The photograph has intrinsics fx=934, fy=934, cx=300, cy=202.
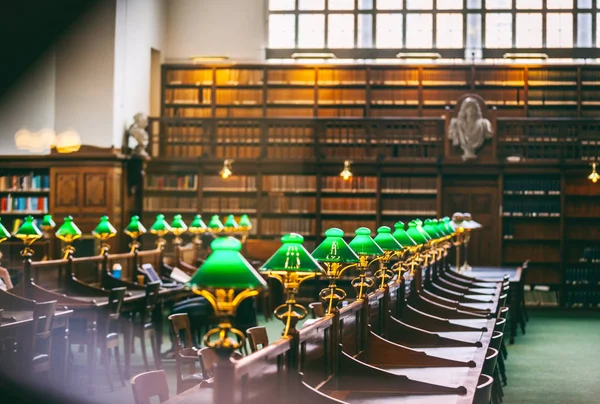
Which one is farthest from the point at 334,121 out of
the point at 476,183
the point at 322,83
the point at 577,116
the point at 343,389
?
the point at 343,389

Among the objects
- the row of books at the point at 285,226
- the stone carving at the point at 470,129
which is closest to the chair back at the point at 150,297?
the row of books at the point at 285,226

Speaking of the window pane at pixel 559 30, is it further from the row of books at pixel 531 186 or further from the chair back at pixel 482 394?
the chair back at pixel 482 394

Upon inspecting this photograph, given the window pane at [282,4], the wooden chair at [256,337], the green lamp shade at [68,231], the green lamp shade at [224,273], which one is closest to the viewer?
the green lamp shade at [224,273]

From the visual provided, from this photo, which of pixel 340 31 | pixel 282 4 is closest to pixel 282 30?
pixel 282 4

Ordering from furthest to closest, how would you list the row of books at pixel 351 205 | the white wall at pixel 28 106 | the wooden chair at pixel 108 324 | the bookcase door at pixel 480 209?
the row of books at pixel 351 205 < the bookcase door at pixel 480 209 < the white wall at pixel 28 106 < the wooden chair at pixel 108 324

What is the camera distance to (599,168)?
14.8 meters

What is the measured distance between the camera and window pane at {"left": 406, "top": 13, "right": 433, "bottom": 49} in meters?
17.0

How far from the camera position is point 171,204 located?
51.0 ft

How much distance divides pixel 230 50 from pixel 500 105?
497 centimetres

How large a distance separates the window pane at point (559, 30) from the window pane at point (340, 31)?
3538mm

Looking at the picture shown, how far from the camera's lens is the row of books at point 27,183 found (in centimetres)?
1464

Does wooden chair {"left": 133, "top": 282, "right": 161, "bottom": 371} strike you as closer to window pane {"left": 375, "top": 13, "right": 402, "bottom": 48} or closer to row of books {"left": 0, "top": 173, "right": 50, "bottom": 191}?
row of books {"left": 0, "top": 173, "right": 50, "bottom": 191}

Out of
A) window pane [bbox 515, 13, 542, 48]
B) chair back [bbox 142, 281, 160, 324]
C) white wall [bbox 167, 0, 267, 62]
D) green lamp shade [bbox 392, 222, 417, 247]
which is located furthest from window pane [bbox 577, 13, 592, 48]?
green lamp shade [bbox 392, 222, 417, 247]

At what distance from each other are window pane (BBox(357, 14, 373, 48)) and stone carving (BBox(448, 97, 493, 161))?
292cm
